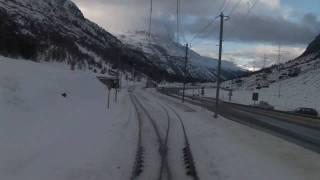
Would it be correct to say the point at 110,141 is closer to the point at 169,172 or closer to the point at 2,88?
the point at 2,88

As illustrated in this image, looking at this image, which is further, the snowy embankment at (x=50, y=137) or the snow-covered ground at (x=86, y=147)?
the snow-covered ground at (x=86, y=147)

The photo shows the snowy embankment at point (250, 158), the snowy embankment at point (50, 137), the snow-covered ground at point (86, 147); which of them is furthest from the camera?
the snowy embankment at point (250, 158)

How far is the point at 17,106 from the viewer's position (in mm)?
26438

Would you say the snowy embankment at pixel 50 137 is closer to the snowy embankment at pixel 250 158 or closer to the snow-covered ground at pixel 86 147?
the snow-covered ground at pixel 86 147

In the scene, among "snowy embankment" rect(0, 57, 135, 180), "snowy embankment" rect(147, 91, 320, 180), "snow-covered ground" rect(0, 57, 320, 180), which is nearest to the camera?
"snowy embankment" rect(0, 57, 135, 180)

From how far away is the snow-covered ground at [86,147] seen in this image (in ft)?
61.9

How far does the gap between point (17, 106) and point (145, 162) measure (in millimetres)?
7726

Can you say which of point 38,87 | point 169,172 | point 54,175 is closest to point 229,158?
point 169,172

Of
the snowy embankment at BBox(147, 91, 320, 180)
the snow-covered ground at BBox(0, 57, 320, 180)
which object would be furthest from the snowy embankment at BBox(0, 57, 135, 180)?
the snowy embankment at BBox(147, 91, 320, 180)

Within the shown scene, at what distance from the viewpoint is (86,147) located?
2456cm

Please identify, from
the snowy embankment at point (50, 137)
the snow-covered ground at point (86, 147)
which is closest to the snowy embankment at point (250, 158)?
the snow-covered ground at point (86, 147)

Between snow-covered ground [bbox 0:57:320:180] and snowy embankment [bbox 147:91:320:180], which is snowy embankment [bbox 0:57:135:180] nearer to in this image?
snow-covered ground [bbox 0:57:320:180]

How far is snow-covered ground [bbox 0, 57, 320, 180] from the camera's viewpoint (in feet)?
61.9

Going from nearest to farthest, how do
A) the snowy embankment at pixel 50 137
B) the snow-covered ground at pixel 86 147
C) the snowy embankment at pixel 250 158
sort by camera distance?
the snowy embankment at pixel 50 137
the snow-covered ground at pixel 86 147
the snowy embankment at pixel 250 158
